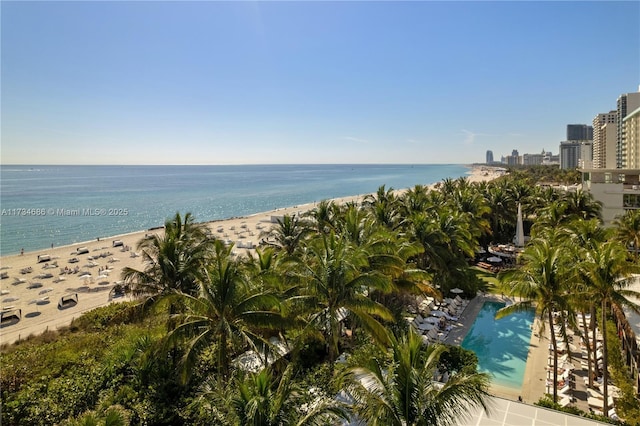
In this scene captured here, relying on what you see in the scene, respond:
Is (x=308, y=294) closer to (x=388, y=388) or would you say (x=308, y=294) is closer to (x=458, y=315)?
(x=388, y=388)

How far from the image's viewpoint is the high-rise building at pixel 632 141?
6570 cm

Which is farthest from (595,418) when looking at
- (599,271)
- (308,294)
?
(308,294)

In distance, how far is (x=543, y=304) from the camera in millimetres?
13523

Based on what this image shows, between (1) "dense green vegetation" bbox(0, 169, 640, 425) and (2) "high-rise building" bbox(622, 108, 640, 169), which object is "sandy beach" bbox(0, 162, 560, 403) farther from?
(2) "high-rise building" bbox(622, 108, 640, 169)

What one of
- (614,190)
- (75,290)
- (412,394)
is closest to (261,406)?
(412,394)

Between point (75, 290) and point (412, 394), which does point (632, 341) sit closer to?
point (412, 394)

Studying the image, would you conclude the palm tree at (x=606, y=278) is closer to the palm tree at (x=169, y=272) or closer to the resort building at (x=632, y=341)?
the resort building at (x=632, y=341)

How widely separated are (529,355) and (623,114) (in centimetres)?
11548

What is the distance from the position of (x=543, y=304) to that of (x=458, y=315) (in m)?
9.24

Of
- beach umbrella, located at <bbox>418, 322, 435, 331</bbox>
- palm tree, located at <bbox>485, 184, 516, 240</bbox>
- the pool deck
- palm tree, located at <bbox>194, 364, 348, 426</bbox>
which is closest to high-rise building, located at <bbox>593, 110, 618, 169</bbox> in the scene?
palm tree, located at <bbox>485, 184, 516, 240</bbox>

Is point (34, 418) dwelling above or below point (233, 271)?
below

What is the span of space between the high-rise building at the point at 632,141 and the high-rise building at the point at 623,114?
3607mm

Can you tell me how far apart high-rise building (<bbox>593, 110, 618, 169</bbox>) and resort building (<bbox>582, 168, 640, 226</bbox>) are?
128ft

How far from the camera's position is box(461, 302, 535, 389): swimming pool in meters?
16.5
